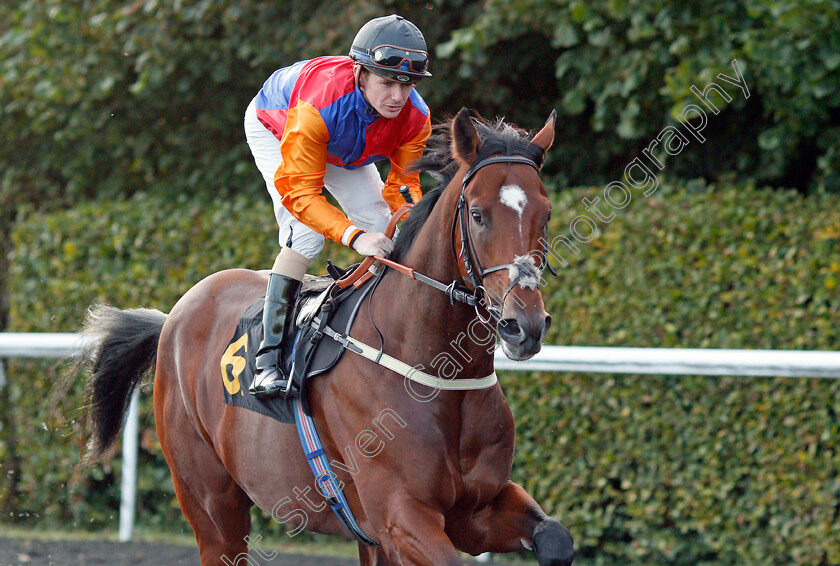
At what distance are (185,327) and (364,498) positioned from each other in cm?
148

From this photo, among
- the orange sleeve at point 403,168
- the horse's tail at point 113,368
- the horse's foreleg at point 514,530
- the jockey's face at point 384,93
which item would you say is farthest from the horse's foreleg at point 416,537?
the horse's tail at point 113,368

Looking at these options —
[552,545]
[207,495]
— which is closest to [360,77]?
[552,545]

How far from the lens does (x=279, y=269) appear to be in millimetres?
3387

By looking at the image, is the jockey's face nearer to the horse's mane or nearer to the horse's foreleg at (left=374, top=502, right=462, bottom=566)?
the horse's mane

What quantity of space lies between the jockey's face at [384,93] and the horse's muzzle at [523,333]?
1040 mm

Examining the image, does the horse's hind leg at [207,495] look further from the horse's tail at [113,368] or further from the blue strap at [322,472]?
the blue strap at [322,472]

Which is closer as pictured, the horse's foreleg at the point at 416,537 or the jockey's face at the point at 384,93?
the horse's foreleg at the point at 416,537

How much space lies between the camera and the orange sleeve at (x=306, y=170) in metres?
3.01

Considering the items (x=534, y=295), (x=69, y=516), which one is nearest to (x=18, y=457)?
(x=69, y=516)

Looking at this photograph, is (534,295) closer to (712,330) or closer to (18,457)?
(712,330)

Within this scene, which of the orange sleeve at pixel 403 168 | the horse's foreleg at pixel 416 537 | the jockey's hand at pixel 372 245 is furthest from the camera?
the orange sleeve at pixel 403 168

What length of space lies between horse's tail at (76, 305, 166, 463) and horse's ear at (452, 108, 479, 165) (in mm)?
2259

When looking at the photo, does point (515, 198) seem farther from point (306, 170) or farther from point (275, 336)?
point (275, 336)

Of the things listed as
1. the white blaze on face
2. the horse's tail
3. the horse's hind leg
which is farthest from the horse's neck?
the horse's tail
